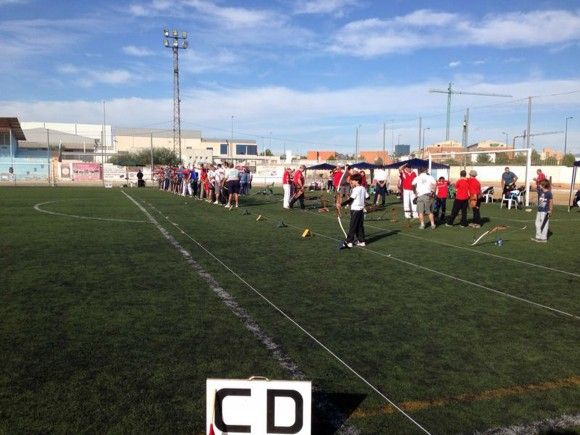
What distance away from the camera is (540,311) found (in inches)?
253

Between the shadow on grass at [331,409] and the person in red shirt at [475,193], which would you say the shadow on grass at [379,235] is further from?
the shadow on grass at [331,409]

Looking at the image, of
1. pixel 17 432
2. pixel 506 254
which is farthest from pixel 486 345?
pixel 506 254

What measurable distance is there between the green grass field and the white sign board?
48 centimetres

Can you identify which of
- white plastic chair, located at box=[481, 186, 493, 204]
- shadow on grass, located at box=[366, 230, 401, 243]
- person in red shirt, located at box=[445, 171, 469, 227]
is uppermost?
person in red shirt, located at box=[445, 171, 469, 227]

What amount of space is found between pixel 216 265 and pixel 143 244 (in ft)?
9.80

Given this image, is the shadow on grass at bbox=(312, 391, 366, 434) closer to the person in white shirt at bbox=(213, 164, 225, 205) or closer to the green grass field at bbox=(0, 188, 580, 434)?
the green grass field at bbox=(0, 188, 580, 434)

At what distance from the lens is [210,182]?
24.7 m

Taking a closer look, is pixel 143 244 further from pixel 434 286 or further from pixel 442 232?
pixel 442 232

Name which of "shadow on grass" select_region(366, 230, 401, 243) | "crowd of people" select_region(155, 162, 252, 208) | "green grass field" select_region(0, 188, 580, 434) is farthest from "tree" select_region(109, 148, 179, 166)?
"green grass field" select_region(0, 188, 580, 434)

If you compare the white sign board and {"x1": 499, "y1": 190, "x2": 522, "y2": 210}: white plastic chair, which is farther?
{"x1": 499, "y1": 190, "x2": 522, "y2": 210}: white plastic chair

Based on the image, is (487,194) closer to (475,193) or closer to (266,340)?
(475,193)

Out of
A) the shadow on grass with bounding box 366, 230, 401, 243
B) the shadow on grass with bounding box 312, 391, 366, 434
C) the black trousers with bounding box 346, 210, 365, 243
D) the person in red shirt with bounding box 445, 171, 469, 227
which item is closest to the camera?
the shadow on grass with bounding box 312, 391, 366, 434

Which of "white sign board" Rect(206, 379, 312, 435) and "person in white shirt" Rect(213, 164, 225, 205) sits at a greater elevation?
"person in white shirt" Rect(213, 164, 225, 205)

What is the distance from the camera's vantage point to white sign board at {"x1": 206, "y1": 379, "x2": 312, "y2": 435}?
10.2 feet
